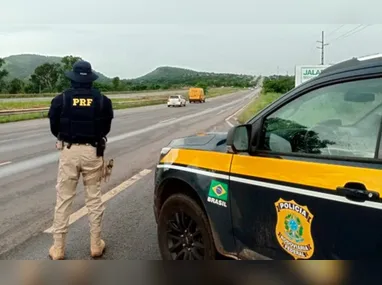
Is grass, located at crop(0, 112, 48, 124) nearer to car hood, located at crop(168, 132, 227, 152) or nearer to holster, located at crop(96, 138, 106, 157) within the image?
holster, located at crop(96, 138, 106, 157)

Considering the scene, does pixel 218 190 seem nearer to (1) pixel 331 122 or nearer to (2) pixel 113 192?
(1) pixel 331 122

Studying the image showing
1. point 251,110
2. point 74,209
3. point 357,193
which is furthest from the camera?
point 251,110

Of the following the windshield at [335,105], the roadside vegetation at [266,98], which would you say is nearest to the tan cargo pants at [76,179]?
the roadside vegetation at [266,98]

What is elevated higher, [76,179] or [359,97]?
[359,97]

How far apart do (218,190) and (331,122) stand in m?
0.98

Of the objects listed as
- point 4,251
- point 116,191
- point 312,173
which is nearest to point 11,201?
point 116,191

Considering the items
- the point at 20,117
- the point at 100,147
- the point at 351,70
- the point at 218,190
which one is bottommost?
the point at 20,117

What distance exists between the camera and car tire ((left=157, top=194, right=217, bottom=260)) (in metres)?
3.23

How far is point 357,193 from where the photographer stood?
206 cm

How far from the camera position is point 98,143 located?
4.15 m

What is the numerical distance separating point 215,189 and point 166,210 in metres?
0.77

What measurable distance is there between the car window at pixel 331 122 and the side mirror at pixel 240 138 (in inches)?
4.5

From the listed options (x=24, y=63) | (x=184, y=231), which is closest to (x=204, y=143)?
(x=184, y=231)

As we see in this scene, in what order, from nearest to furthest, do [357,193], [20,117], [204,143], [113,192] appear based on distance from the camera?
[357,193], [204,143], [113,192], [20,117]
